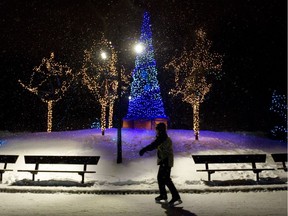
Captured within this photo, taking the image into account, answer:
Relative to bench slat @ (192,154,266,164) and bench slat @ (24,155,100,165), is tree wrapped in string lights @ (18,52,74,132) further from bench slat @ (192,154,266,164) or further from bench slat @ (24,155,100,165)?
bench slat @ (192,154,266,164)

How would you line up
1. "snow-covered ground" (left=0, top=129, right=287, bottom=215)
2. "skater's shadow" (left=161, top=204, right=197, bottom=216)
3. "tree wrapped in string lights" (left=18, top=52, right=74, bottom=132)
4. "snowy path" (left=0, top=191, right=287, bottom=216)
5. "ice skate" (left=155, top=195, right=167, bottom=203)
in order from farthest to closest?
"tree wrapped in string lights" (left=18, top=52, right=74, bottom=132) < "ice skate" (left=155, top=195, right=167, bottom=203) < "snow-covered ground" (left=0, top=129, right=287, bottom=215) < "snowy path" (left=0, top=191, right=287, bottom=216) < "skater's shadow" (left=161, top=204, right=197, bottom=216)

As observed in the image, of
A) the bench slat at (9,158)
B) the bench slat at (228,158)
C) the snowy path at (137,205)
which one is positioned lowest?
the snowy path at (137,205)

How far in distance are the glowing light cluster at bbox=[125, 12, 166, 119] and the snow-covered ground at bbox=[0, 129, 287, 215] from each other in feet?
9.96

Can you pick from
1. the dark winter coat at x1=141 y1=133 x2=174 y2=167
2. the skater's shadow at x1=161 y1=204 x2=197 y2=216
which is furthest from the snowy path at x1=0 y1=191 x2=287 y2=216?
the dark winter coat at x1=141 y1=133 x2=174 y2=167

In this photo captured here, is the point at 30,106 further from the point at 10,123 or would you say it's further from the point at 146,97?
the point at 146,97

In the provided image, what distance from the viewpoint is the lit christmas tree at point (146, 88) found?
21062mm

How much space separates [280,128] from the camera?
2305 centimetres

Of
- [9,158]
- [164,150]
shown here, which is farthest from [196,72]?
[164,150]

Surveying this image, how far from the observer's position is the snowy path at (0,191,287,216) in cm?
783

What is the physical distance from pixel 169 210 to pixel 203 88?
523 inches

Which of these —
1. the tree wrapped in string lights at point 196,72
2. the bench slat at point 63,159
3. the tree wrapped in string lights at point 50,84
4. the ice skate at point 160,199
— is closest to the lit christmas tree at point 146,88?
the tree wrapped in string lights at point 196,72

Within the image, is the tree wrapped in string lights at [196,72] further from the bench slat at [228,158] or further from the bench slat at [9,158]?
the bench slat at [9,158]

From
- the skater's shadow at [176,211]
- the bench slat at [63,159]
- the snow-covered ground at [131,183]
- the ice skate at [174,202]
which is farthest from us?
the bench slat at [63,159]

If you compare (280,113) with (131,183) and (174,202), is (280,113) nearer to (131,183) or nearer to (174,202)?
(131,183)
